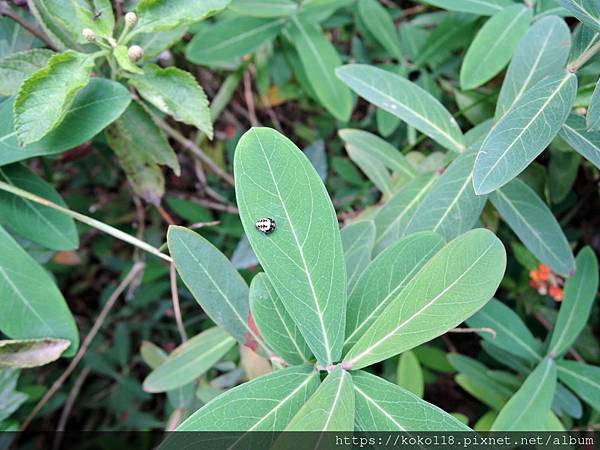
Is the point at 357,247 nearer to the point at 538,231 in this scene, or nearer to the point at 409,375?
the point at 538,231

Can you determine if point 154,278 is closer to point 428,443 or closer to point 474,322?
point 474,322

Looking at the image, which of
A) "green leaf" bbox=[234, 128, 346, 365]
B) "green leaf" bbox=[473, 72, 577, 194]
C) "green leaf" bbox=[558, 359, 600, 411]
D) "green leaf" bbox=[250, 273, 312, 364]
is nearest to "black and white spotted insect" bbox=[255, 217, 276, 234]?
"green leaf" bbox=[234, 128, 346, 365]

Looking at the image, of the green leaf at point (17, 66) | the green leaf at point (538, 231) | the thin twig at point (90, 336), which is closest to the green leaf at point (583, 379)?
the green leaf at point (538, 231)

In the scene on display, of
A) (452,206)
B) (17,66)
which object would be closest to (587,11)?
(452,206)

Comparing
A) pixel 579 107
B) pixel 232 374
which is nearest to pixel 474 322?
pixel 579 107

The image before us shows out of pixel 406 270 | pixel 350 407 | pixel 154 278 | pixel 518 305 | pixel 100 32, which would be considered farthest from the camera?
pixel 154 278

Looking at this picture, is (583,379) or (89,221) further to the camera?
(583,379)
